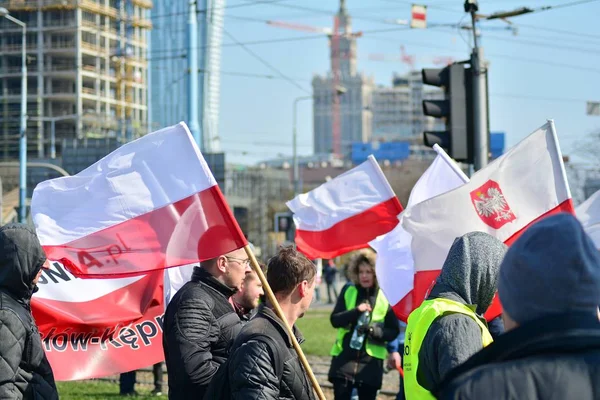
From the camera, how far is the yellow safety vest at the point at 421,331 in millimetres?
3758

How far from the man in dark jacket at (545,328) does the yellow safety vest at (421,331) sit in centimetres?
124

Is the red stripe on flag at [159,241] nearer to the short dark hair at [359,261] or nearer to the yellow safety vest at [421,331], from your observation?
the yellow safety vest at [421,331]

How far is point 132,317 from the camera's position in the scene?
670 cm

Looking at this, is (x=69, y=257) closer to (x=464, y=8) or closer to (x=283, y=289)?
(x=283, y=289)

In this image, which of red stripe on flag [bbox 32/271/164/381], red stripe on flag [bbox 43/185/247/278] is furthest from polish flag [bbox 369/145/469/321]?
red stripe on flag [bbox 43/185/247/278]

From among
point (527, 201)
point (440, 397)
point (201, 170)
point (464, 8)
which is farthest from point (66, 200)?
point (464, 8)

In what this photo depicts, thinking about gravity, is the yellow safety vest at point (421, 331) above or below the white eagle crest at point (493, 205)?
below

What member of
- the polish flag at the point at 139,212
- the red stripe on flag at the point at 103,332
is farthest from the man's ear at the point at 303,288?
the red stripe on flag at the point at 103,332

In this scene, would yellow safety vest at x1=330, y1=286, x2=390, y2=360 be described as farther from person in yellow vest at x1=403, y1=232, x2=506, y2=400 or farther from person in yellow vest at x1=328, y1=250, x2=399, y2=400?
person in yellow vest at x1=403, y1=232, x2=506, y2=400

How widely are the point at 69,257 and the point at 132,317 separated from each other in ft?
3.40

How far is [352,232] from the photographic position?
35.8ft

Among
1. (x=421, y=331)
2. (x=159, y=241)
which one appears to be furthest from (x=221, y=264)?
(x=421, y=331)

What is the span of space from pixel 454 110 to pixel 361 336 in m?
4.15

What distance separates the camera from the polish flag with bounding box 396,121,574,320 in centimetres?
609
